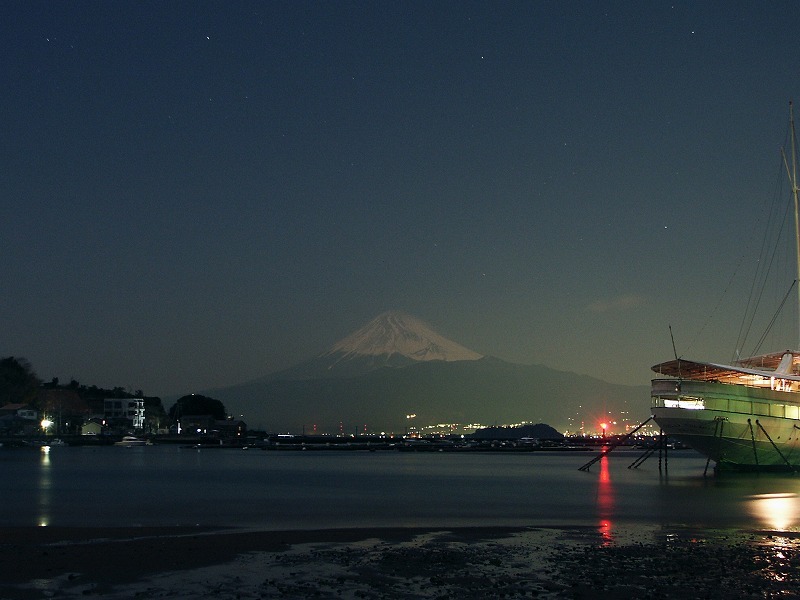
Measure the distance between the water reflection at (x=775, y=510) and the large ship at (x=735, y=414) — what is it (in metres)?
23.1

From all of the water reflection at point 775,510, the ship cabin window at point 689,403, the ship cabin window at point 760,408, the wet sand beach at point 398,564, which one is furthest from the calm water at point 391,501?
the ship cabin window at point 689,403

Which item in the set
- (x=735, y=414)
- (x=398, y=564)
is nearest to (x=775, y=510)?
(x=398, y=564)

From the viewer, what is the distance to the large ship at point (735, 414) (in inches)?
3292

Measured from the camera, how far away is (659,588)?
77.5ft

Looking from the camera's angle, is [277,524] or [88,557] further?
[277,524]

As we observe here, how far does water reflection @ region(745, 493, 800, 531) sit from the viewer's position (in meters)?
41.3

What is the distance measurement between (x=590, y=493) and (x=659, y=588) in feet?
145

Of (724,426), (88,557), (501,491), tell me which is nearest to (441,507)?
(501,491)

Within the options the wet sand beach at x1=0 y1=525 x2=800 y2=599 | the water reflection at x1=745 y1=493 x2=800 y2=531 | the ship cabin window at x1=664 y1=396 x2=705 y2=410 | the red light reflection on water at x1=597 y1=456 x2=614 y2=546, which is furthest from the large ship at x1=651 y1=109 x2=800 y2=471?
the wet sand beach at x1=0 y1=525 x2=800 y2=599

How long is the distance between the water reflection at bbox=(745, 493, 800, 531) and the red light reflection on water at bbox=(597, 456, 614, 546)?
22.3 feet

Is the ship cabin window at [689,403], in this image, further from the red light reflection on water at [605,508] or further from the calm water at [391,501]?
the red light reflection on water at [605,508]

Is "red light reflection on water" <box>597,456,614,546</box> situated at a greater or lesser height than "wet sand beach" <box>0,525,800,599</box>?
lesser

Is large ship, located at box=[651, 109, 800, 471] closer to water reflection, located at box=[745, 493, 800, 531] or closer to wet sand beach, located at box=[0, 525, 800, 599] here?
water reflection, located at box=[745, 493, 800, 531]

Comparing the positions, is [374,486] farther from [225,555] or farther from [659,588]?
[659,588]
